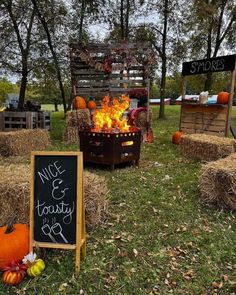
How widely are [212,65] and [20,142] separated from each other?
19.0 ft

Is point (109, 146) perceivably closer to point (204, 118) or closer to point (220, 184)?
point (220, 184)

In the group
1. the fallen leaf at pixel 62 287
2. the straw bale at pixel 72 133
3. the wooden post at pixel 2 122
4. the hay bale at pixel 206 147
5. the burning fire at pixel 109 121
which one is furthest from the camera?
the wooden post at pixel 2 122

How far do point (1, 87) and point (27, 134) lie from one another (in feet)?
109

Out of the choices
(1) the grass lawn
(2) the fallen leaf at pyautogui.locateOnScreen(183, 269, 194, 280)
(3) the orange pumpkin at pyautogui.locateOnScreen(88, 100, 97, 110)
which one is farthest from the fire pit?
(3) the orange pumpkin at pyautogui.locateOnScreen(88, 100, 97, 110)

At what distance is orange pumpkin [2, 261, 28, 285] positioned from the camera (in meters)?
3.04

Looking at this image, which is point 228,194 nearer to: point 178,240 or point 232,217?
point 232,217

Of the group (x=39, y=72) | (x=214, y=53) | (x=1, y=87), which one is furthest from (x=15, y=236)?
(x=1, y=87)

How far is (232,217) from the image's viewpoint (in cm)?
450

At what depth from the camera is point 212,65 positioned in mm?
9352

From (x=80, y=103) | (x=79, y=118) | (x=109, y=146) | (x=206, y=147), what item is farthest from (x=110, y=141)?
(x=80, y=103)

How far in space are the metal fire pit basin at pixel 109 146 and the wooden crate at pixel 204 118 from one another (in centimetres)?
361

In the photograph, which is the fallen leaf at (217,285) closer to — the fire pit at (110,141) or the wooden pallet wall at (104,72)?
the fire pit at (110,141)

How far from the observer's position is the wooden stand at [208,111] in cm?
896

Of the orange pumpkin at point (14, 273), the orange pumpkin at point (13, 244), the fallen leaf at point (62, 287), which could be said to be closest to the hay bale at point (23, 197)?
the orange pumpkin at point (13, 244)
